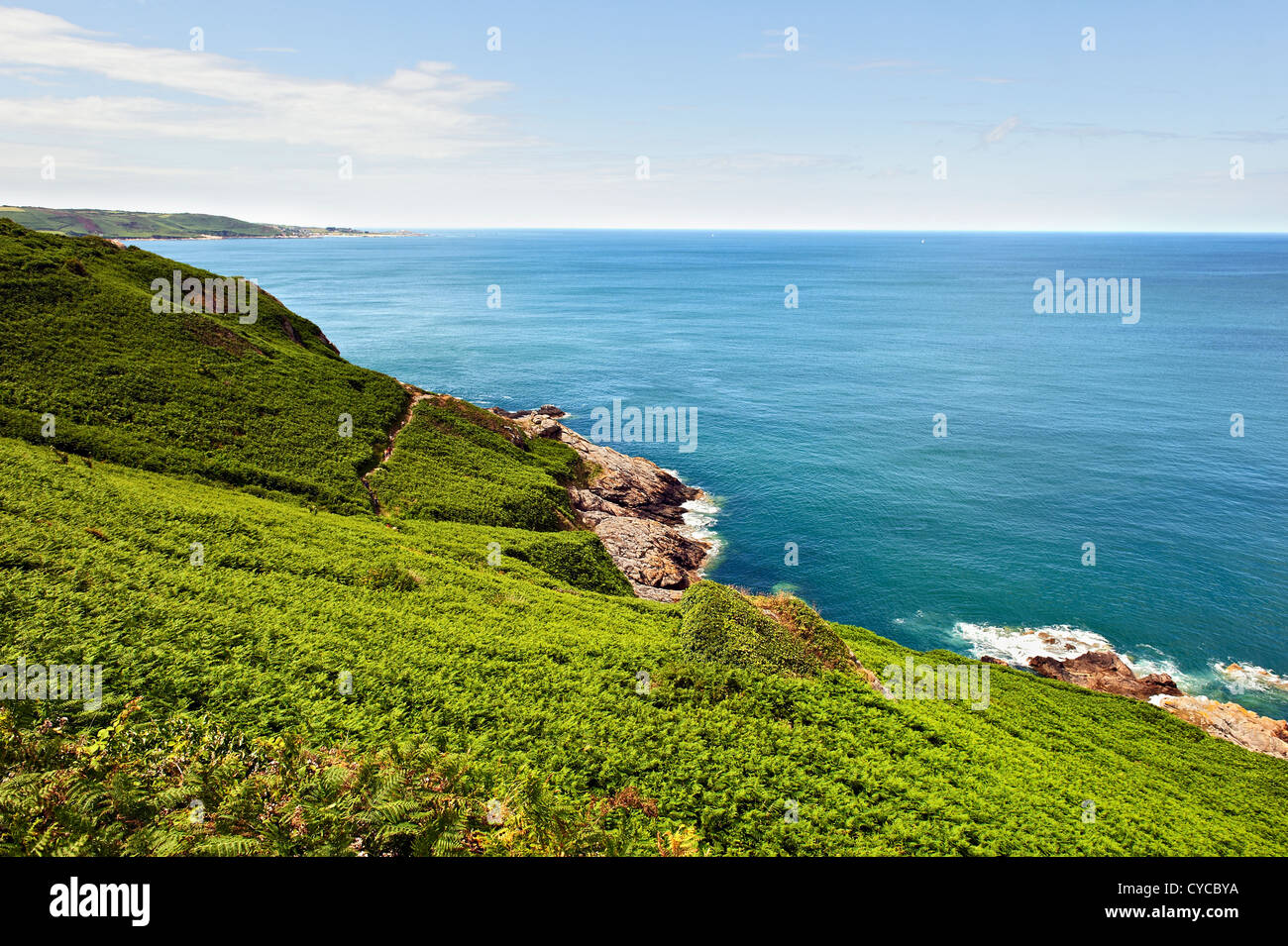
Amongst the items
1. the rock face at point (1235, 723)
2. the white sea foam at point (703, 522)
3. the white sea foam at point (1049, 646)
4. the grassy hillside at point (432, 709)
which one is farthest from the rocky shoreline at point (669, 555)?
the grassy hillside at point (432, 709)

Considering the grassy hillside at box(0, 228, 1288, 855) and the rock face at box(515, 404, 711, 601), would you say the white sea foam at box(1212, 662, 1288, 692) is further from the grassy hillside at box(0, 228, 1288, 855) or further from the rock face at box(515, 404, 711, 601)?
the rock face at box(515, 404, 711, 601)

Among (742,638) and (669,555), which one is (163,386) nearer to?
(669,555)

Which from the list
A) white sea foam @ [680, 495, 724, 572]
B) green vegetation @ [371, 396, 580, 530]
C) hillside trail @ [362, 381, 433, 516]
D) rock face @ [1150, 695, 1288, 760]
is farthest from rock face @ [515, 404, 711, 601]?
rock face @ [1150, 695, 1288, 760]

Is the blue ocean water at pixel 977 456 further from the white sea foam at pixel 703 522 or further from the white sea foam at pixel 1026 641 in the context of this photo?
the white sea foam at pixel 703 522

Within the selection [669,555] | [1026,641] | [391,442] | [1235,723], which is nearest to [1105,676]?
[1026,641]

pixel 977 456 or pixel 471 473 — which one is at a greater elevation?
pixel 471 473

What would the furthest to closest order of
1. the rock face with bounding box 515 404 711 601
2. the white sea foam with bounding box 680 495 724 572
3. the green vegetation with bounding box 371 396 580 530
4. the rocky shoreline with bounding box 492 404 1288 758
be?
the white sea foam with bounding box 680 495 724 572 → the rock face with bounding box 515 404 711 601 → the green vegetation with bounding box 371 396 580 530 → the rocky shoreline with bounding box 492 404 1288 758

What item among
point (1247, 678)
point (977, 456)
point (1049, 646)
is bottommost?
point (1247, 678)
